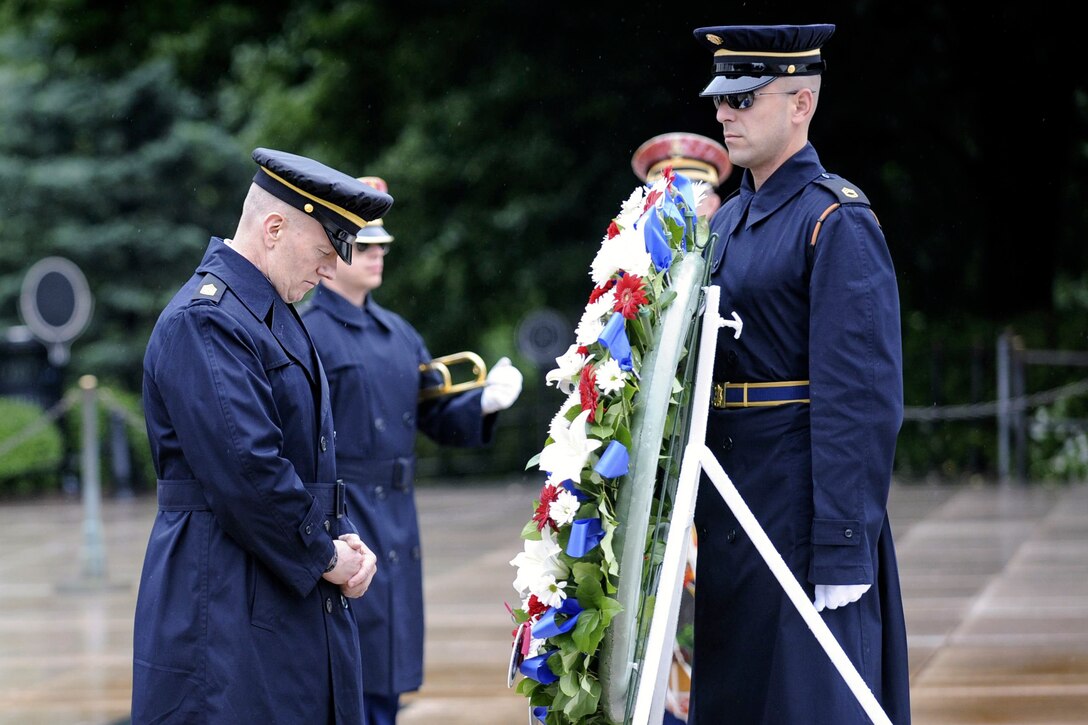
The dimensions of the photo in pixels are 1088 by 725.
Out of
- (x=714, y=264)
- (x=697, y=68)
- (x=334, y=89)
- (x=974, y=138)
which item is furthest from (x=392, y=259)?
(x=714, y=264)

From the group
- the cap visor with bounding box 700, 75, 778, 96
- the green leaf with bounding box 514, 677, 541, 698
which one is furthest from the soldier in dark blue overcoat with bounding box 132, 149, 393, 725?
the cap visor with bounding box 700, 75, 778, 96

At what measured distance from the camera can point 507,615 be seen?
8.51 meters

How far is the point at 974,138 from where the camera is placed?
14414 mm

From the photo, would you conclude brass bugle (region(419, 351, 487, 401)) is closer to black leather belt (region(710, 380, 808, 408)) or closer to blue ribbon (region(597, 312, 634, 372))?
black leather belt (region(710, 380, 808, 408))

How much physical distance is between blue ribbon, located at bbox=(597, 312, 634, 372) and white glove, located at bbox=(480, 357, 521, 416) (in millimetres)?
1802

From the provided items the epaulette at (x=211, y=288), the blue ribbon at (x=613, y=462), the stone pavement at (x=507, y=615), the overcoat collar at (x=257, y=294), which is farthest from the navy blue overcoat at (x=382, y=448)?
the blue ribbon at (x=613, y=462)

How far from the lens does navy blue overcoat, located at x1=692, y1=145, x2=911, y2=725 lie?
3.33 meters

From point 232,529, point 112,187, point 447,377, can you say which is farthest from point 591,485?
point 112,187

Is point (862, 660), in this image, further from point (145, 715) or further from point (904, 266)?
point (904, 266)

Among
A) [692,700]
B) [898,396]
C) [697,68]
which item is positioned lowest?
[692,700]

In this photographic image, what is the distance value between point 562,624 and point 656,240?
0.89m

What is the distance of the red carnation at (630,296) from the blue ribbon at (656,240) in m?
0.06

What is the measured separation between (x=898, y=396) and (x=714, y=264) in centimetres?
60

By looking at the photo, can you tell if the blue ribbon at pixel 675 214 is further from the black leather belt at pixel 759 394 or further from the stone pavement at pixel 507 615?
the stone pavement at pixel 507 615
